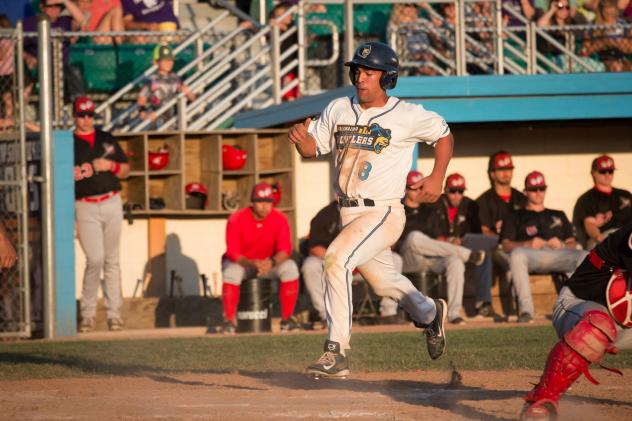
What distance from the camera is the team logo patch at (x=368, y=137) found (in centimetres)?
753

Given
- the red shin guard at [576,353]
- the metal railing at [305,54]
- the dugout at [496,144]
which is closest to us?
the red shin guard at [576,353]

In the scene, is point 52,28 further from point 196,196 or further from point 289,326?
point 289,326

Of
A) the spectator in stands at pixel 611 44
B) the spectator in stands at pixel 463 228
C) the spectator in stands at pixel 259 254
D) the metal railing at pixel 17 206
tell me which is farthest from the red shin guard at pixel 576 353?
the spectator in stands at pixel 611 44

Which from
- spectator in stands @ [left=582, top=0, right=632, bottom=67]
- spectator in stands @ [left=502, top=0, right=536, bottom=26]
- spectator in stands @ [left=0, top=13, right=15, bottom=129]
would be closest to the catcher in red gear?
spectator in stands @ [left=0, top=13, right=15, bottom=129]

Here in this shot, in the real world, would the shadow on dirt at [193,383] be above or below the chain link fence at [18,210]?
below

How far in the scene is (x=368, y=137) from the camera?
7539 millimetres

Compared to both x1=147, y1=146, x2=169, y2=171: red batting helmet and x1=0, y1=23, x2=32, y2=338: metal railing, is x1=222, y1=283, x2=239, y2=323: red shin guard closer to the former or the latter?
x1=0, y1=23, x2=32, y2=338: metal railing

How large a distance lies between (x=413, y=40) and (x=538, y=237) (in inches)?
126

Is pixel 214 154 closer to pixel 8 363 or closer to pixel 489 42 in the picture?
pixel 489 42

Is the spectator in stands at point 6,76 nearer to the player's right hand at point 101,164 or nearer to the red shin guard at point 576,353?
the player's right hand at point 101,164

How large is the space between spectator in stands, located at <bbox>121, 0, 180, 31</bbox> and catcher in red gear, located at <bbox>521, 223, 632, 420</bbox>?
39.6ft

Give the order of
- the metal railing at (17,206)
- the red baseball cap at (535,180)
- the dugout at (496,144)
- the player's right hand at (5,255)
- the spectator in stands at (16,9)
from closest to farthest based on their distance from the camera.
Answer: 1. the player's right hand at (5,255)
2. the metal railing at (17,206)
3. the red baseball cap at (535,180)
4. the dugout at (496,144)
5. the spectator in stands at (16,9)

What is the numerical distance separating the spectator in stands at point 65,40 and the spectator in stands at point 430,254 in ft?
17.0

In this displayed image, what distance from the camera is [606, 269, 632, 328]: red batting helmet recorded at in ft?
19.2
